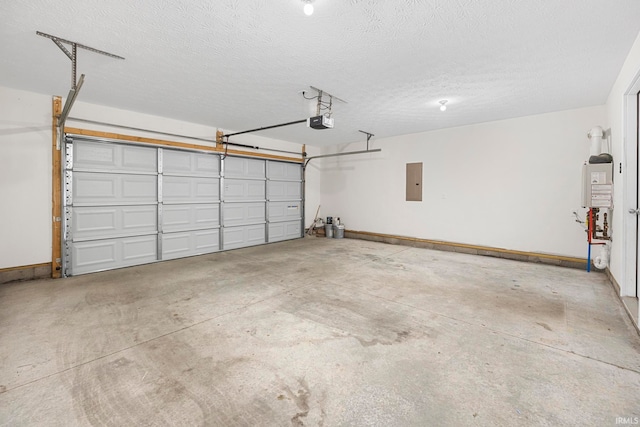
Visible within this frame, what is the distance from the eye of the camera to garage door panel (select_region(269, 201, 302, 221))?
745 cm

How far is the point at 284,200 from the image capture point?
772 cm

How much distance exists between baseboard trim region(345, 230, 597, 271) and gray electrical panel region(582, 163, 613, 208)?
1.47m

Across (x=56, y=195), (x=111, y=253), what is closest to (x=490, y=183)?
(x=111, y=253)

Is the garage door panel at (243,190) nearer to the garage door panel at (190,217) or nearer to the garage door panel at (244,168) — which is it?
the garage door panel at (244,168)

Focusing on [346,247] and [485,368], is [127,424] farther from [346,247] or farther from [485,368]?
[346,247]

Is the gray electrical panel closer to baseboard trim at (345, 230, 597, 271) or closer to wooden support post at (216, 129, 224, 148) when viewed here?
baseboard trim at (345, 230, 597, 271)

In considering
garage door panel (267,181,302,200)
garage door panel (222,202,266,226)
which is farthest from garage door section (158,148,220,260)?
garage door panel (267,181,302,200)

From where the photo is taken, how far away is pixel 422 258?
5.57m

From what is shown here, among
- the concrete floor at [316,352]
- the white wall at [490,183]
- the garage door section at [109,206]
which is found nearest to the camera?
the concrete floor at [316,352]

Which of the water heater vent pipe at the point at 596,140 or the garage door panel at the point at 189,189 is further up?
the water heater vent pipe at the point at 596,140

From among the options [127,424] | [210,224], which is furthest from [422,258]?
[127,424]

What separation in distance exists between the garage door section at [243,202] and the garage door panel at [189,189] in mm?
265

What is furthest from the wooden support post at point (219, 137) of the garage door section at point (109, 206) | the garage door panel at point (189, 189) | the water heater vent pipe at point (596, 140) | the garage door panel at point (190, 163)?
the water heater vent pipe at point (596, 140)

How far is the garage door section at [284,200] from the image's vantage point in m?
7.39
